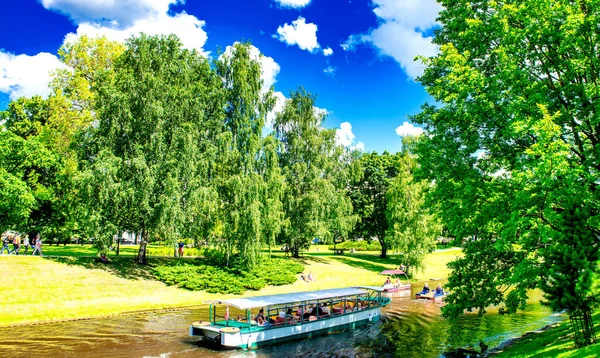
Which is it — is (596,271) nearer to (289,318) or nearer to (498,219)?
(498,219)

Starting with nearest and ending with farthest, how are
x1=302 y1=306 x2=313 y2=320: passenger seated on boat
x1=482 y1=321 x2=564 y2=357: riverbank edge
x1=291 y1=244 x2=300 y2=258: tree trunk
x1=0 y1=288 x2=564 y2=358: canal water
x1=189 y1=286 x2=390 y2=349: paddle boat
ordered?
x1=482 y1=321 x2=564 y2=357: riverbank edge < x1=0 y1=288 x2=564 y2=358: canal water < x1=189 y1=286 x2=390 y2=349: paddle boat < x1=302 y1=306 x2=313 y2=320: passenger seated on boat < x1=291 y1=244 x2=300 y2=258: tree trunk

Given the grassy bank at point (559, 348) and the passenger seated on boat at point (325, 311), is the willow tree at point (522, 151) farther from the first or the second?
the passenger seated on boat at point (325, 311)

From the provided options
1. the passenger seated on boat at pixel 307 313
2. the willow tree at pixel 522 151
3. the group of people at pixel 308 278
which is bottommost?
the passenger seated on boat at pixel 307 313

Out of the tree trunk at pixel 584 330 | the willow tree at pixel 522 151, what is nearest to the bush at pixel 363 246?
the willow tree at pixel 522 151

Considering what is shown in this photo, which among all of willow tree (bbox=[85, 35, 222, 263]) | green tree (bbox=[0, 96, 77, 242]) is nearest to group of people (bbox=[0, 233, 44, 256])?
green tree (bbox=[0, 96, 77, 242])

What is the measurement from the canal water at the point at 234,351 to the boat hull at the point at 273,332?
0.50 metres

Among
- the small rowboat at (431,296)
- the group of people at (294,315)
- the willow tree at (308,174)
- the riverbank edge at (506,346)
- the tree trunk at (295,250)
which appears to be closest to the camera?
the riverbank edge at (506,346)

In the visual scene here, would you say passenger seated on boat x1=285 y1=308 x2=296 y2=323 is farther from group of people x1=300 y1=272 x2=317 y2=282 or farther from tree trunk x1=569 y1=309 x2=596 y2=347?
group of people x1=300 y1=272 x2=317 y2=282

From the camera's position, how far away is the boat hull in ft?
81.6

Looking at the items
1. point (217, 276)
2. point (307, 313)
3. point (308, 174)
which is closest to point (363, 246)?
point (308, 174)

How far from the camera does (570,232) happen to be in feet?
51.0

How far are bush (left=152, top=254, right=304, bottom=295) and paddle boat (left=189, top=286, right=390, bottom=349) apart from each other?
17.9 ft

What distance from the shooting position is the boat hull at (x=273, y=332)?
24.9m

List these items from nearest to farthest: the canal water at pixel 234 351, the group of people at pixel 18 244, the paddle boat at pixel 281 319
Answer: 1. the canal water at pixel 234 351
2. the paddle boat at pixel 281 319
3. the group of people at pixel 18 244
